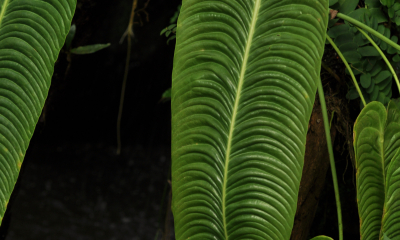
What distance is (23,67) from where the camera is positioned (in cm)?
71

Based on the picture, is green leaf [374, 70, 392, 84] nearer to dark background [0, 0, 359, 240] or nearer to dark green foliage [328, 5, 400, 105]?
dark green foliage [328, 5, 400, 105]

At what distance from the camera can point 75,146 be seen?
4.18m

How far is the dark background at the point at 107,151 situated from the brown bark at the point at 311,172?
2.42 meters

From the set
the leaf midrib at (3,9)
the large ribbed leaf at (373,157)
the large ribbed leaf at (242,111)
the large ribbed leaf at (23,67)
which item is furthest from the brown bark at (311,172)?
the leaf midrib at (3,9)

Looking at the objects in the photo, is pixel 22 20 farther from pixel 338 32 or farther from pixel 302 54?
pixel 338 32

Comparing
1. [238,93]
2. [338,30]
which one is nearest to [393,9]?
[338,30]

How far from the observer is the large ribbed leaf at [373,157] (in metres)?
0.70

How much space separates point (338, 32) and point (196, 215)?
631 mm

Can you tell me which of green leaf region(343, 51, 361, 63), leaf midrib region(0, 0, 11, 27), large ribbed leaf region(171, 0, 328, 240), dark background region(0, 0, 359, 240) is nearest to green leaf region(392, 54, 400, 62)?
green leaf region(343, 51, 361, 63)

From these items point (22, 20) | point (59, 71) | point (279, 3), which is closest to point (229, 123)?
point (279, 3)

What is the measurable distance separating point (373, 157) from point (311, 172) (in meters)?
0.28

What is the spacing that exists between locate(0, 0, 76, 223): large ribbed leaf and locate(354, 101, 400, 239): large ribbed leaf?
61cm

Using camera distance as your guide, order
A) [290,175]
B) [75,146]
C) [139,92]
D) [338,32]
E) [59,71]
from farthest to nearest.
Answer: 1. [75,146]
2. [139,92]
3. [59,71]
4. [338,32]
5. [290,175]

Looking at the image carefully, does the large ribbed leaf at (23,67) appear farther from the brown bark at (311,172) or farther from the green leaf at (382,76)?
the green leaf at (382,76)
